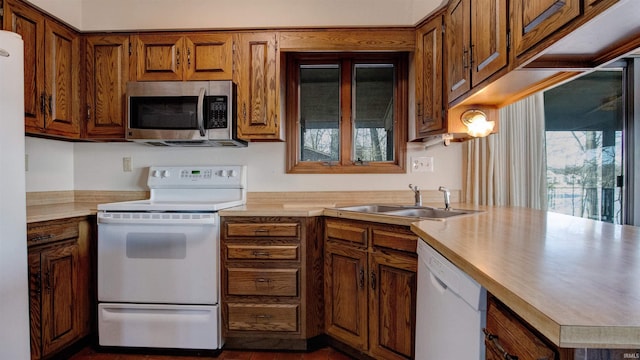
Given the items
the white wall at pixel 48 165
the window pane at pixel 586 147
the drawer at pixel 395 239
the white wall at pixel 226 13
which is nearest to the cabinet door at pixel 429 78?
the white wall at pixel 226 13

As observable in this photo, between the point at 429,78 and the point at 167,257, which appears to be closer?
the point at 167,257

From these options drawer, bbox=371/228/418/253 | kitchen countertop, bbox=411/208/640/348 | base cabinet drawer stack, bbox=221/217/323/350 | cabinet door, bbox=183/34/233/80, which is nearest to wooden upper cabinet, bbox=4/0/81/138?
cabinet door, bbox=183/34/233/80

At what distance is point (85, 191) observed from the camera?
265 cm

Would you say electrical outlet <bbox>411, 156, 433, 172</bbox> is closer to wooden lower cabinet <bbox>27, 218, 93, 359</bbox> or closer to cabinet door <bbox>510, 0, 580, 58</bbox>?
cabinet door <bbox>510, 0, 580, 58</bbox>

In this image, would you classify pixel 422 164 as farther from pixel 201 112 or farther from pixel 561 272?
pixel 561 272

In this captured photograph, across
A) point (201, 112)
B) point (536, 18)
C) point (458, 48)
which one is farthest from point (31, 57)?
point (536, 18)

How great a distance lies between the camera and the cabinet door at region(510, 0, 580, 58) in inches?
39.2

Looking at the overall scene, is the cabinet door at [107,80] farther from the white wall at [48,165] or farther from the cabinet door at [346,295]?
the cabinet door at [346,295]

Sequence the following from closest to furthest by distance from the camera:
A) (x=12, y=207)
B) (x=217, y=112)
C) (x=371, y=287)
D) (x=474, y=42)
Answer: (x=12, y=207)
(x=474, y=42)
(x=371, y=287)
(x=217, y=112)

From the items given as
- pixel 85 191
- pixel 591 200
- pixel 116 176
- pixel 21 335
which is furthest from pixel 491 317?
pixel 85 191

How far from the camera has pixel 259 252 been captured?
2.03 m

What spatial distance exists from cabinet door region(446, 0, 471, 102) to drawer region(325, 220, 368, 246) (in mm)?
940

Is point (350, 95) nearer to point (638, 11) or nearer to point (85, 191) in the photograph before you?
point (638, 11)

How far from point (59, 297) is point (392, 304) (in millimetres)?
1886
